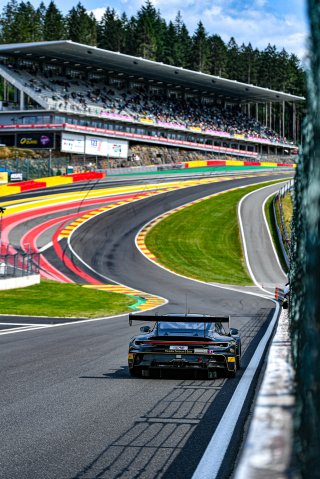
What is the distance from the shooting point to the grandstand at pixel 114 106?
270ft

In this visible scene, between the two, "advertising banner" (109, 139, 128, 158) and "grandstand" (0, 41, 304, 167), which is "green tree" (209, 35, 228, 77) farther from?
"advertising banner" (109, 139, 128, 158)

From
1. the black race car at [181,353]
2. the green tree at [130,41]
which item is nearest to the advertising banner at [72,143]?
the green tree at [130,41]

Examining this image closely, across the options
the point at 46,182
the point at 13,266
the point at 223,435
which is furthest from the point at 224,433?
the point at 46,182

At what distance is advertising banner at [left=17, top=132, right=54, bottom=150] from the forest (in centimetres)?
5421

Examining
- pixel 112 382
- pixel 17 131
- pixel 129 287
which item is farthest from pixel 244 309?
pixel 17 131

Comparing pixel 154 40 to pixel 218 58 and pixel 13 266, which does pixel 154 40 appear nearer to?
pixel 218 58

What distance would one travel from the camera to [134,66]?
96.4 meters

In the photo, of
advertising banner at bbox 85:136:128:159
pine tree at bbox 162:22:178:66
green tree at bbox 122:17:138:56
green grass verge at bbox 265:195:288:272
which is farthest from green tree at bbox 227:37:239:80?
green grass verge at bbox 265:195:288:272

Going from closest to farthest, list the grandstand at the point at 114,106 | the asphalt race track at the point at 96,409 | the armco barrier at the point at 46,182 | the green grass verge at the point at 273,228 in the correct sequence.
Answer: the asphalt race track at the point at 96,409 < the green grass verge at the point at 273,228 < the armco barrier at the point at 46,182 < the grandstand at the point at 114,106

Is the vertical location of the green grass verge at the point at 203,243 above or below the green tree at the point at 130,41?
below

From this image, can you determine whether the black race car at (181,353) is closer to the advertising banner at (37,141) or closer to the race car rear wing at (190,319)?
the race car rear wing at (190,319)

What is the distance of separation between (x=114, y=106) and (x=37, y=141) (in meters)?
16.0

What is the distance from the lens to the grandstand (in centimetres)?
8231

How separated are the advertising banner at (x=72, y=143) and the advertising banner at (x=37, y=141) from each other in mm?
1545
